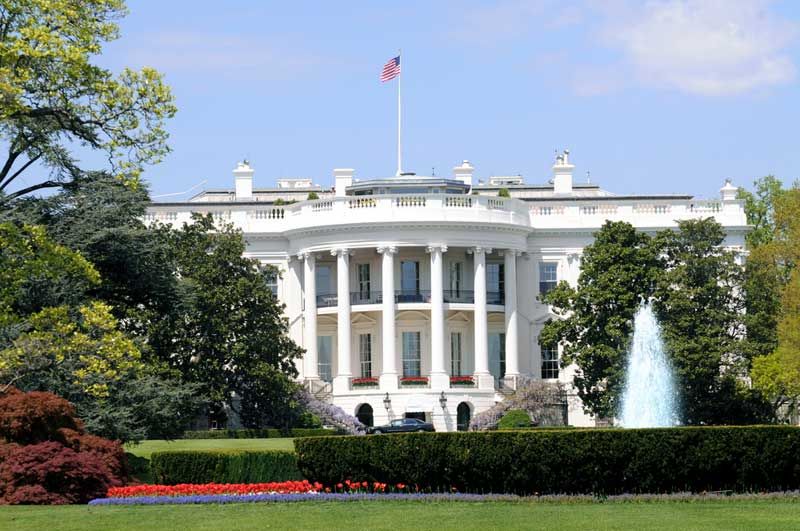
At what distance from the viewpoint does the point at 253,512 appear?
93.0 feet

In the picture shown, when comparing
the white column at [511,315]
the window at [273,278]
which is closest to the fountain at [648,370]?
the white column at [511,315]

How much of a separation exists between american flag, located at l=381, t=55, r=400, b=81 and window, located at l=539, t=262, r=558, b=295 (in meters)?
11.9

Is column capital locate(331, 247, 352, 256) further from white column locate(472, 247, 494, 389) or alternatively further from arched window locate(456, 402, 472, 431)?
arched window locate(456, 402, 472, 431)

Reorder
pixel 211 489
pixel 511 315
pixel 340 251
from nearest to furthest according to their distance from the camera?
pixel 211 489 → pixel 340 251 → pixel 511 315

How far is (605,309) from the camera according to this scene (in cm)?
6794

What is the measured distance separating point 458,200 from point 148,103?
4351cm

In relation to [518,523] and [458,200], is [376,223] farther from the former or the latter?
[518,523]

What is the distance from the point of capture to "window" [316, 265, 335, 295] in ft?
259

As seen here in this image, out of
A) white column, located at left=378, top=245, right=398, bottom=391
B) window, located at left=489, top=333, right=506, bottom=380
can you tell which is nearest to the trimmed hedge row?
white column, located at left=378, top=245, right=398, bottom=391

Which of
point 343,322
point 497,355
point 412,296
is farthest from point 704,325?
point 343,322

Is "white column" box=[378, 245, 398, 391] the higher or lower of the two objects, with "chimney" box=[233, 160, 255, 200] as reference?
lower

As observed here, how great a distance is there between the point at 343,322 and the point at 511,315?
26.3 ft

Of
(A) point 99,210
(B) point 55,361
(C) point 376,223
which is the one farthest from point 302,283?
(B) point 55,361

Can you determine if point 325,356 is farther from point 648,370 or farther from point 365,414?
point 648,370
